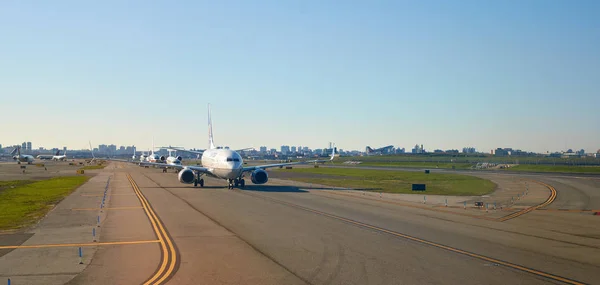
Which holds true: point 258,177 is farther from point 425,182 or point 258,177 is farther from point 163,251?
point 163,251

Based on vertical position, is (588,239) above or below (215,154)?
below

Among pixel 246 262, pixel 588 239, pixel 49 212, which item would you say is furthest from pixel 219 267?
pixel 49 212

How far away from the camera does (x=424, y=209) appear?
32.4m

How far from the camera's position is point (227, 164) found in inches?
1881

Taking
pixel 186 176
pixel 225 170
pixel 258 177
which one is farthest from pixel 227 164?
pixel 186 176

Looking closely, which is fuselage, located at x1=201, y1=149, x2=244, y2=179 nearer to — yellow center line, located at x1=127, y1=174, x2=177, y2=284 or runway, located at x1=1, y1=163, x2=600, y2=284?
runway, located at x1=1, y1=163, x2=600, y2=284

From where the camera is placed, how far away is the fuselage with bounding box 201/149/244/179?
4766 cm

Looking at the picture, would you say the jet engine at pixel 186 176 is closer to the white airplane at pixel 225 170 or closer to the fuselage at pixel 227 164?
the white airplane at pixel 225 170

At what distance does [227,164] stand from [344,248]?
30873 millimetres

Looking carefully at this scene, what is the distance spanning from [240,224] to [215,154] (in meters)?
27.1

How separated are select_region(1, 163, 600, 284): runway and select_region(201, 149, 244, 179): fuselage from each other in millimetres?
15494

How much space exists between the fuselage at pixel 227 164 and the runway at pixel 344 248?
610 inches

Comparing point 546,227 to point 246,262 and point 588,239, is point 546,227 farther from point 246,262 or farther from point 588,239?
point 246,262

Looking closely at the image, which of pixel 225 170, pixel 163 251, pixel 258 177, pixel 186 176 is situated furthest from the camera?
pixel 258 177
